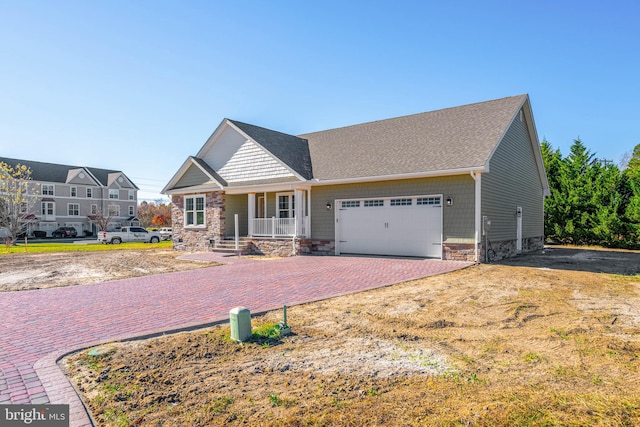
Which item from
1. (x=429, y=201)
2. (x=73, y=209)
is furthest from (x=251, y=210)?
(x=73, y=209)

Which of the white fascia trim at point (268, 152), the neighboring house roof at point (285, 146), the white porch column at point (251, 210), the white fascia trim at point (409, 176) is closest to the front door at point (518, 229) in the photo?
the white fascia trim at point (409, 176)

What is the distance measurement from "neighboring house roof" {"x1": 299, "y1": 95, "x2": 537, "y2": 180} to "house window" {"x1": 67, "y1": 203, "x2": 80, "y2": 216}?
4579cm

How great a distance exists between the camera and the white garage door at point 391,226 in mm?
14164

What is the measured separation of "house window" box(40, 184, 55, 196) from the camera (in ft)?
156

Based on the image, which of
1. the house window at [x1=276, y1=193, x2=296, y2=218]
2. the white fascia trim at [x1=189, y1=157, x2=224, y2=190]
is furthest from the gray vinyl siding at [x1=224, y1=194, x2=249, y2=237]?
the house window at [x1=276, y1=193, x2=296, y2=218]

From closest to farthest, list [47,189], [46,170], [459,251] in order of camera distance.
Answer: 1. [459,251]
2. [47,189]
3. [46,170]

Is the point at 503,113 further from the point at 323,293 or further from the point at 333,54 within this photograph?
the point at 323,293

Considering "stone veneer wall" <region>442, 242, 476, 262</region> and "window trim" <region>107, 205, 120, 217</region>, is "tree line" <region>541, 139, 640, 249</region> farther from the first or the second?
"window trim" <region>107, 205, 120, 217</region>

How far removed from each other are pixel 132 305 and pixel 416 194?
10.7m

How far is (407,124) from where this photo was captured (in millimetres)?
18125

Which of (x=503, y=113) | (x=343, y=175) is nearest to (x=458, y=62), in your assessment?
(x=503, y=113)

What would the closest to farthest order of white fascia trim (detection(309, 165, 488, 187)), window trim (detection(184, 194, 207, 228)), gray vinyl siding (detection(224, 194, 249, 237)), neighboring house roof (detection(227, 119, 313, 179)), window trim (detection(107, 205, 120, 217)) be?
1. white fascia trim (detection(309, 165, 488, 187))
2. neighboring house roof (detection(227, 119, 313, 179))
3. gray vinyl siding (detection(224, 194, 249, 237))
4. window trim (detection(184, 194, 207, 228))
5. window trim (detection(107, 205, 120, 217))

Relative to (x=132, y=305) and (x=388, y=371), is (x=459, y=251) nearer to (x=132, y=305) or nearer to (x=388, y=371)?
(x=388, y=371)

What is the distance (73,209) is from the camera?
5059cm
